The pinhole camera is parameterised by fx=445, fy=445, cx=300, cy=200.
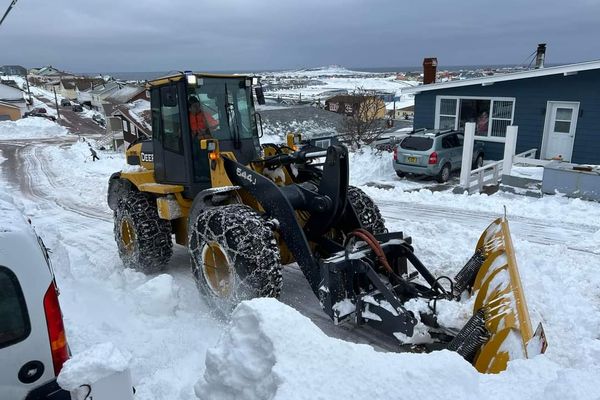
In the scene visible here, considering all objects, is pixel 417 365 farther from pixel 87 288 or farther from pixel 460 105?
pixel 460 105

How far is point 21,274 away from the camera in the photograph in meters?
2.35

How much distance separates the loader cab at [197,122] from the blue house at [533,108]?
10728 millimetres

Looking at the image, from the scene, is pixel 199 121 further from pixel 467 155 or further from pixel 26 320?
pixel 467 155

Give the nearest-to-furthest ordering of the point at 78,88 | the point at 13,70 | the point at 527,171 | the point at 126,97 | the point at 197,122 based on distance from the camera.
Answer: the point at 197,122 < the point at 527,171 < the point at 126,97 < the point at 78,88 < the point at 13,70

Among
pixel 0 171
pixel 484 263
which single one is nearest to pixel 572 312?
pixel 484 263

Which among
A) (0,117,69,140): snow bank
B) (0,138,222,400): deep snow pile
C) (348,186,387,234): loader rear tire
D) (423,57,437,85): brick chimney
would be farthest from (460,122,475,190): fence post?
(0,117,69,140): snow bank

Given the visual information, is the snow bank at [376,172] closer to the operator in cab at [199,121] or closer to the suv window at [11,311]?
the operator in cab at [199,121]

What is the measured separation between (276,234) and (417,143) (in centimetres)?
900

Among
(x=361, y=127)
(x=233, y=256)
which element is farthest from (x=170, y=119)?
(x=361, y=127)

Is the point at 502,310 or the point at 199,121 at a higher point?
the point at 199,121

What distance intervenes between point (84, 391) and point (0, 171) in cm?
1707

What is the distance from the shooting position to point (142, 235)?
5965mm

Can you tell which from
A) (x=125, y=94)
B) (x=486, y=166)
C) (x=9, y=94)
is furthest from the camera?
(x=9, y=94)

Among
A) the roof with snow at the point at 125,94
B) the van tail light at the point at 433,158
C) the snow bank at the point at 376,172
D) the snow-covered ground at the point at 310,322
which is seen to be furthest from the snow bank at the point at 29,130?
the van tail light at the point at 433,158
